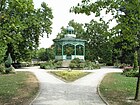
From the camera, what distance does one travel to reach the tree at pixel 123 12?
13.0m

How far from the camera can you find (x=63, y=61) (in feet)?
162

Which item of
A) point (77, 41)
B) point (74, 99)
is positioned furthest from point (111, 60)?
point (74, 99)

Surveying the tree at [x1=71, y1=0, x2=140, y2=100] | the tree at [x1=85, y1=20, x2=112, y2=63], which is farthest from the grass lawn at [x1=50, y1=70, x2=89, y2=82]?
the tree at [x1=85, y1=20, x2=112, y2=63]

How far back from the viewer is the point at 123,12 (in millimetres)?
13805

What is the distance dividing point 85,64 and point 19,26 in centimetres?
3260

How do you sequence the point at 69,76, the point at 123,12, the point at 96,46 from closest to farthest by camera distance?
the point at 123,12
the point at 69,76
the point at 96,46

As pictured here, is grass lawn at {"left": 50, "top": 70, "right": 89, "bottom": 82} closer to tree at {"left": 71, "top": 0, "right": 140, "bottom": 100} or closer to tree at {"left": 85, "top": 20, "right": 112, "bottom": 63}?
tree at {"left": 71, "top": 0, "right": 140, "bottom": 100}

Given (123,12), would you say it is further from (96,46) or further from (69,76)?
(96,46)

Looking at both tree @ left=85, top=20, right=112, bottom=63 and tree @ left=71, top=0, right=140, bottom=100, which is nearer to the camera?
tree @ left=71, top=0, right=140, bottom=100

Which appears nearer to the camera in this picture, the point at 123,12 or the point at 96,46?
the point at 123,12

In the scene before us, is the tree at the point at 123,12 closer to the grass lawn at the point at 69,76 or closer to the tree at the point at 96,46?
the grass lawn at the point at 69,76

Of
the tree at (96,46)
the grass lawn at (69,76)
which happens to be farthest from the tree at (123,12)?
the tree at (96,46)

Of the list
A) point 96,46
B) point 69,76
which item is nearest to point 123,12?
point 69,76

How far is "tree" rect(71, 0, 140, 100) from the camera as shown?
42.6 feet
